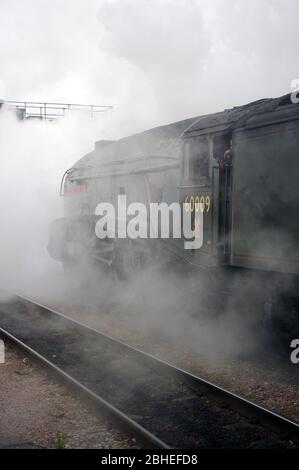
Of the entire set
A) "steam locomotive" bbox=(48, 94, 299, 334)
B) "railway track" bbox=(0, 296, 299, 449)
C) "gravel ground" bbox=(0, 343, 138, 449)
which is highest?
"steam locomotive" bbox=(48, 94, 299, 334)

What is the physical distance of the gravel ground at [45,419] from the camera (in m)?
3.94

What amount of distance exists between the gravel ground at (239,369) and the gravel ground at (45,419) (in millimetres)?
1318

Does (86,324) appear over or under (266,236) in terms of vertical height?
under

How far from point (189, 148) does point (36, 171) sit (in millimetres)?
8644

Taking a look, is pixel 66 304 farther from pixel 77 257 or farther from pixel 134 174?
pixel 134 174

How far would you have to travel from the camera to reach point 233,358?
611 cm

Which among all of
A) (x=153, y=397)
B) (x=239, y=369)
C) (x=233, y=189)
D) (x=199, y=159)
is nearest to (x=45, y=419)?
(x=153, y=397)

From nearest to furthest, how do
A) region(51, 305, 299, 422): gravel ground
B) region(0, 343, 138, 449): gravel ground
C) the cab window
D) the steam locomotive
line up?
region(0, 343, 138, 449): gravel ground, region(51, 305, 299, 422): gravel ground, the steam locomotive, the cab window

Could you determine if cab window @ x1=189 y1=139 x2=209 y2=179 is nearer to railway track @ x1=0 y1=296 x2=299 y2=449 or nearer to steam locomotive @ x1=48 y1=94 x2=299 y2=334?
steam locomotive @ x1=48 y1=94 x2=299 y2=334

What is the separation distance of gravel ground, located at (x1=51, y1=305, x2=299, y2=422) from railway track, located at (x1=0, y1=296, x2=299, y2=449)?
30cm

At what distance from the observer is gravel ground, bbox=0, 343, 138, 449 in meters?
3.94

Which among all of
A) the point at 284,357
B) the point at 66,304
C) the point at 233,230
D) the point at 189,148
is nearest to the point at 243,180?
the point at 233,230

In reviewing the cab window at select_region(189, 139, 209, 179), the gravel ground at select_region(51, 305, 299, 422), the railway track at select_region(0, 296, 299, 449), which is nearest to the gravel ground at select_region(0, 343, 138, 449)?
the railway track at select_region(0, 296, 299, 449)

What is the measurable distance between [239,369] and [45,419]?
6.96 ft
